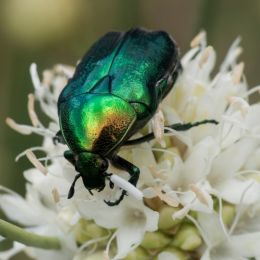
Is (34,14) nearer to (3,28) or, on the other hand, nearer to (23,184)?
(3,28)

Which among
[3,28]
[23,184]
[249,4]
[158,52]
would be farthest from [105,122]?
[249,4]

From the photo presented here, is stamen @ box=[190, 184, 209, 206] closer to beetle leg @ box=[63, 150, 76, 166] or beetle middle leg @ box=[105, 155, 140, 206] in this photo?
beetle middle leg @ box=[105, 155, 140, 206]

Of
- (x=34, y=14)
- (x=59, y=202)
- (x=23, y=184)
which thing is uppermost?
(x=34, y=14)

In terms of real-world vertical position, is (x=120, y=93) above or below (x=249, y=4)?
above

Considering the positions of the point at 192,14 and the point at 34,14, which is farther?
the point at 192,14

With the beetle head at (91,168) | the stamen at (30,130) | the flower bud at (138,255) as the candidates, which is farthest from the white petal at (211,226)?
the stamen at (30,130)

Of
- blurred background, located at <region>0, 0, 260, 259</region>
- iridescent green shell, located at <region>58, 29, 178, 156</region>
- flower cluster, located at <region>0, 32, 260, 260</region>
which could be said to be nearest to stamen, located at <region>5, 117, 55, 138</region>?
flower cluster, located at <region>0, 32, 260, 260</region>

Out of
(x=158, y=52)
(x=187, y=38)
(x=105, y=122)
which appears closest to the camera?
(x=105, y=122)

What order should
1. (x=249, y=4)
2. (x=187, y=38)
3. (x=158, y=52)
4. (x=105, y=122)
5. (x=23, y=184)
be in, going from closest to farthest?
(x=105, y=122), (x=158, y=52), (x=23, y=184), (x=249, y=4), (x=187, y=38)
